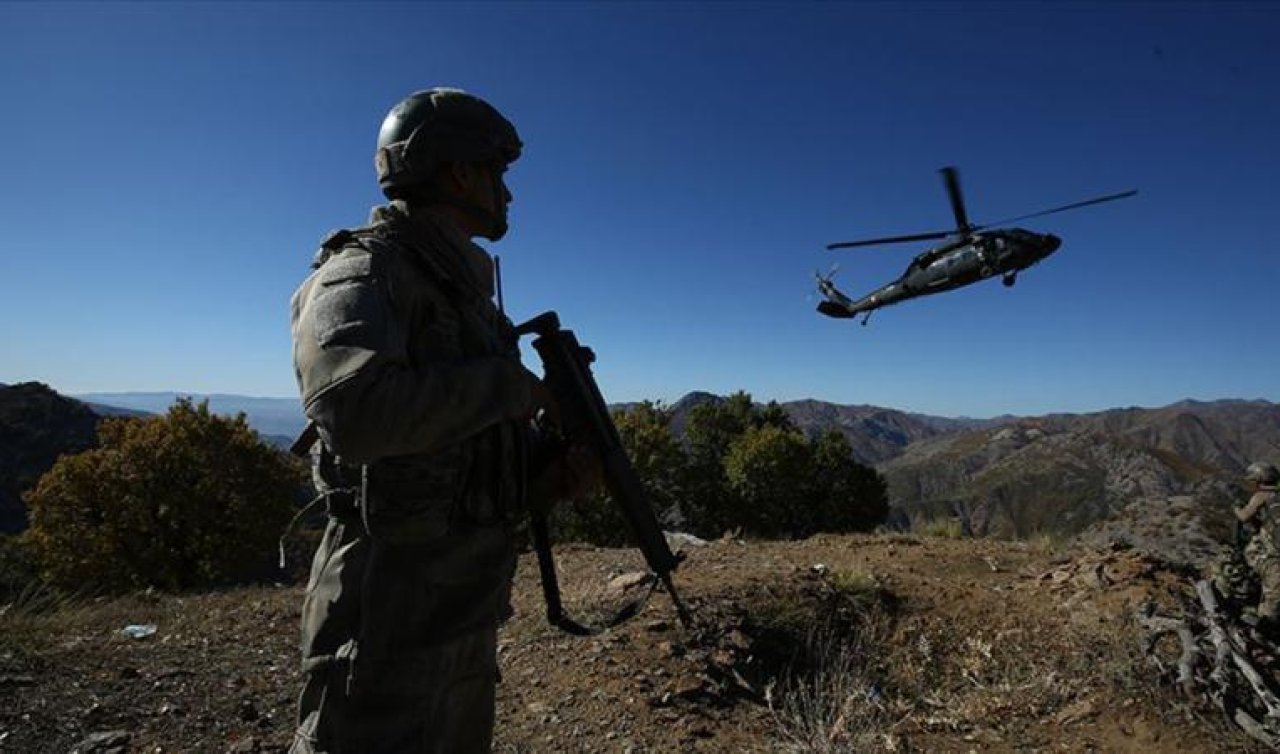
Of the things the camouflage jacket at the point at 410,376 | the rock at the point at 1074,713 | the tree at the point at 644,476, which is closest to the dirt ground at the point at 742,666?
the rock at the point at 1074,713

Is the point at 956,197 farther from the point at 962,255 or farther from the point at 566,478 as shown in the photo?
the point at 566,478

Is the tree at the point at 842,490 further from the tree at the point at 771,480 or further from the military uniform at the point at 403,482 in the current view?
the military uniform at the point at 403,482

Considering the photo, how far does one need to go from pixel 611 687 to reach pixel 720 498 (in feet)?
88.4

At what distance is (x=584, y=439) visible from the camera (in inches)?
A: 86.9

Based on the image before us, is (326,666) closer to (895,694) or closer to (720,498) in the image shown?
(895,694)

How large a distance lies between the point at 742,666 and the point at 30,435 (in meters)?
64.9

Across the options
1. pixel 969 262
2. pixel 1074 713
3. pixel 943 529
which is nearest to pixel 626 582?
pixel 1074 713

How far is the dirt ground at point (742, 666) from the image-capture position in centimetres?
457

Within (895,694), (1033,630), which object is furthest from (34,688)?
(1033,630)

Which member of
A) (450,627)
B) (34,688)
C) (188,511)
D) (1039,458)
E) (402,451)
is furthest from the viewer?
(1039,458)

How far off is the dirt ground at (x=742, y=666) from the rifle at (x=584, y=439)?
2598 mm

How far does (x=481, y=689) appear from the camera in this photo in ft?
6.65

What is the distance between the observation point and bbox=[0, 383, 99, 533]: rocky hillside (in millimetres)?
47312

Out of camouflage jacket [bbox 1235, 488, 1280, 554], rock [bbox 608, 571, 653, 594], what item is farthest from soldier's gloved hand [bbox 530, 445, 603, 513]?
camouflage jacket [bbox 1235, 488, 1280, 554]
